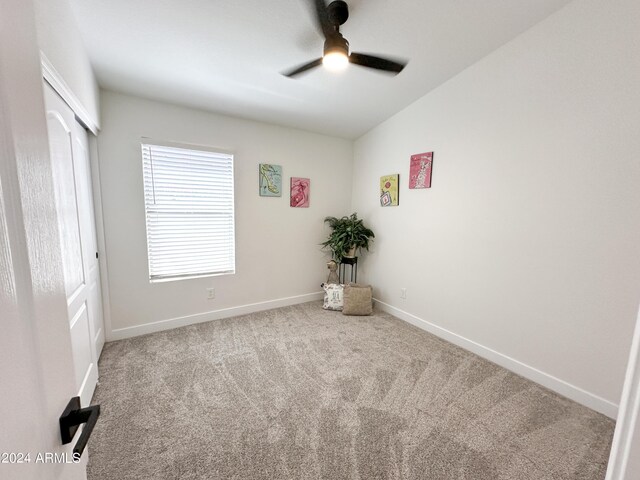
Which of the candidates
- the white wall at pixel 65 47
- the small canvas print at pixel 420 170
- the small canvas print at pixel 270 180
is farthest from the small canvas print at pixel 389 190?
the white wall at pixel 65 47

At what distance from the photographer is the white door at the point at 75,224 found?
1406 mm

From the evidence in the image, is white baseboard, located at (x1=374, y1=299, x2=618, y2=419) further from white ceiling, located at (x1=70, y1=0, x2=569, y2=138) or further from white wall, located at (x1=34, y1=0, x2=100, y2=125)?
white wall, located at (x1=34, y1=0, x2=100, y2=125)

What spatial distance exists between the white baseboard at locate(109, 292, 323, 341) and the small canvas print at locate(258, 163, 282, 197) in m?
1.44

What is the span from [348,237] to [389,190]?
2.65 feet

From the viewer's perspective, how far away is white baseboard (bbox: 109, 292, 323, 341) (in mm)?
2564

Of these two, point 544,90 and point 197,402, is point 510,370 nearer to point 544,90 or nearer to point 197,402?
point 544,90

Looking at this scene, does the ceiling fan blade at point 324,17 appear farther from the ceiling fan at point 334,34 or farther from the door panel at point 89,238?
the door panel at point 89,238

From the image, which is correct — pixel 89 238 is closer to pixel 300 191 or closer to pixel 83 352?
pixel 83 352

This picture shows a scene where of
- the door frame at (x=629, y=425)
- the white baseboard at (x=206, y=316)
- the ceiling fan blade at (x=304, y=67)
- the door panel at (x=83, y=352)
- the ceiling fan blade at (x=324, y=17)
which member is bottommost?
the white baseboard at (x=206, y=316)

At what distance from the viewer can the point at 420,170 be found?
9.27 feet

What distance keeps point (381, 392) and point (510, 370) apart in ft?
3.96

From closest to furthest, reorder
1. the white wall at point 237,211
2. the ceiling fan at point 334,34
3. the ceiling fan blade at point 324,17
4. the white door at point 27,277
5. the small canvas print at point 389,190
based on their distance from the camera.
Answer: the white door at point 27,277
the ceiling fan blade at point 324,17
the ceiling fan at point 334,34
the white wall at point 237,211
the small canvas print at point 389,190

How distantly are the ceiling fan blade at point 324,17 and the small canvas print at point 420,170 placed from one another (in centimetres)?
164

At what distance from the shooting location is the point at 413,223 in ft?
9.75
